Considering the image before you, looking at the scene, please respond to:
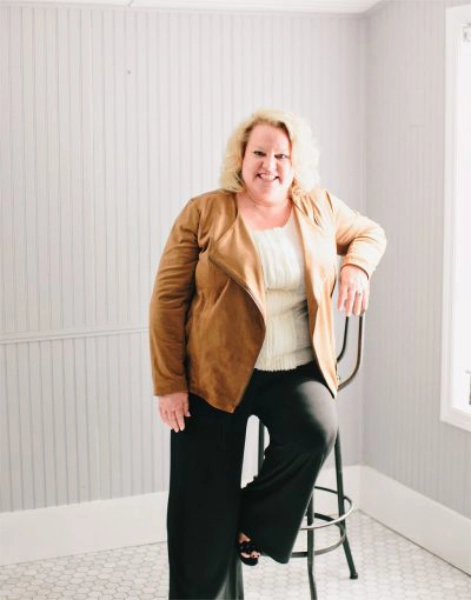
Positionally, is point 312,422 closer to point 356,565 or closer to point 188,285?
point 188,285

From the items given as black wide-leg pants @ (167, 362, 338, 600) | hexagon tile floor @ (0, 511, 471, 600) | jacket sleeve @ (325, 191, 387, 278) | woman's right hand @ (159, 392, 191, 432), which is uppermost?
jacket sleeve @ (325, 191, 387, 278)

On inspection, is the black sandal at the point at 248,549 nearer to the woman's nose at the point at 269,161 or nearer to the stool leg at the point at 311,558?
the stool leg at the point at 311,558

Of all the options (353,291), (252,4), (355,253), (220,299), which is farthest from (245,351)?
(252,4)

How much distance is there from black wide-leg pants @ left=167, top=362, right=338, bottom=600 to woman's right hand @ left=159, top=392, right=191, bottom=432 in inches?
1.0

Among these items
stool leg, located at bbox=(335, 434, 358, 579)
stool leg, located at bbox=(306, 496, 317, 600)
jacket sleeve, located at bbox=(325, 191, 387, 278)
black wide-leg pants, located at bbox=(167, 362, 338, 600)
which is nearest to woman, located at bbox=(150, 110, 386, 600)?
black wide-leg pants, located at bbox=(167, 362, 338, 600)

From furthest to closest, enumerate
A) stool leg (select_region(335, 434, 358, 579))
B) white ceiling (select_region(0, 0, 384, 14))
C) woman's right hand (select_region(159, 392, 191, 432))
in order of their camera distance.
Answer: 1. white ceiling (select_region(0, 0, 384, 14))
2. stool leg (select_region(335, 434, 358, 579))
3. woman's right hand (select_region(159, 392, 191, 432))

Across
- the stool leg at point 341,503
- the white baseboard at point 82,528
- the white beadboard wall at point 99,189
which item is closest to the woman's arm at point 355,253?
the stool leg at point 341,503

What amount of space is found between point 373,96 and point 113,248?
4.16 ft

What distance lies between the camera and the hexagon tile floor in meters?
3.14

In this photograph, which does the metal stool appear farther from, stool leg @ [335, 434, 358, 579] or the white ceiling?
the white ceiling

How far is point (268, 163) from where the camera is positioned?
257 centimetres

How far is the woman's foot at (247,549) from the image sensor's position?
2660 mm

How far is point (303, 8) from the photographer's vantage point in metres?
3.58

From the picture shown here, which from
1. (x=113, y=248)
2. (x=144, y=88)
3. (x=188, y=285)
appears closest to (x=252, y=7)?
(x=144, y=88)
